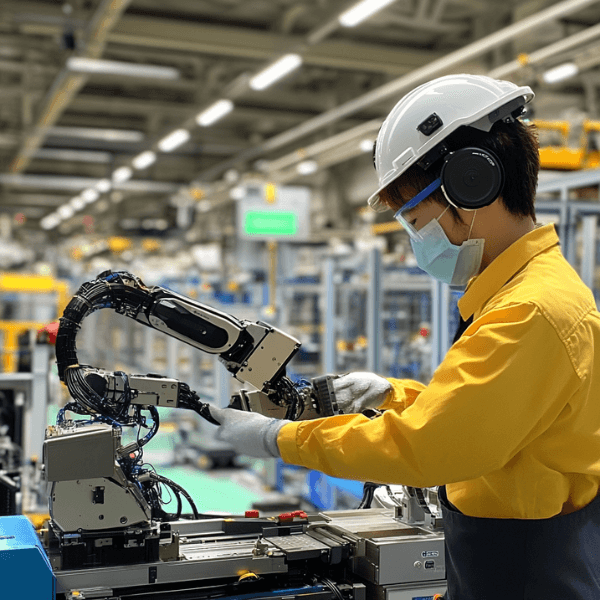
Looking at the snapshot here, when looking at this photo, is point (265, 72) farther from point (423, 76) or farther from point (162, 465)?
point (162, 465)

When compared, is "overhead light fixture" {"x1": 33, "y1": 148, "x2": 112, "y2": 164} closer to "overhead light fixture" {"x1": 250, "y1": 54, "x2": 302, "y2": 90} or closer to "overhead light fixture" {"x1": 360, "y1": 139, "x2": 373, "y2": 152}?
"overhead light fixture" {"x1": 360, "y1": 139, "x2": 373, "y2": 152}

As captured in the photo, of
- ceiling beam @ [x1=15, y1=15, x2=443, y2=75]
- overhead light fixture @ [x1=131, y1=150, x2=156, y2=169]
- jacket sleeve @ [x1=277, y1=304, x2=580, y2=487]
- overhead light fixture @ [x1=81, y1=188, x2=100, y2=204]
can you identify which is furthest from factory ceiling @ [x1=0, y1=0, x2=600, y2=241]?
jacket sleeve @ [x1=277, y1=304, x2=580, y2=487]

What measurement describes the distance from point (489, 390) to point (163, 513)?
96 centimetres

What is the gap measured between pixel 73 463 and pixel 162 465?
22.8ft

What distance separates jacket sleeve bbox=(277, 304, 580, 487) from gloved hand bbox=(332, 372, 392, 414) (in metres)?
0.49

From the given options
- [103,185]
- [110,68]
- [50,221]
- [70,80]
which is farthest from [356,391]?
[50,221]

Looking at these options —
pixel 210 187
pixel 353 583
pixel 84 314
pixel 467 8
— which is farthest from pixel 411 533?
pixel 210 187

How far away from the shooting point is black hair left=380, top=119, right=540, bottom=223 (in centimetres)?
138

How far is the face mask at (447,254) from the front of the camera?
4.68 ft

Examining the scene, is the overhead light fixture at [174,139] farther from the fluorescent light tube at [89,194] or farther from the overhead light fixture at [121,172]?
the fluorescent light tube at [89,194]

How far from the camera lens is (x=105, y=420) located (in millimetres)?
1692

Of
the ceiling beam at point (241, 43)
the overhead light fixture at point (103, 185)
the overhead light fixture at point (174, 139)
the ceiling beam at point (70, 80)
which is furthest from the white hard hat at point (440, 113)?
the overhead light fixture at point (103, 185)

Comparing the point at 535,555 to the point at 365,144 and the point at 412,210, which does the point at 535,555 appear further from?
the point at 365,144

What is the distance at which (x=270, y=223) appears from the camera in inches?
388
